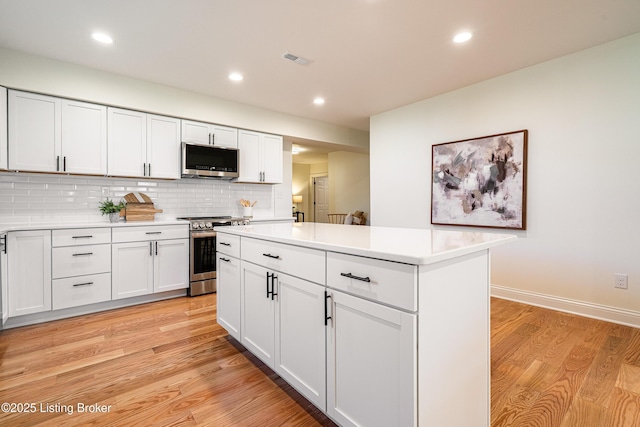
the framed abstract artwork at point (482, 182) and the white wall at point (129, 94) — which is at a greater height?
the white wall at point (129, 94)

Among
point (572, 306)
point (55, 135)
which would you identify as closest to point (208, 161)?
point (55, 135)

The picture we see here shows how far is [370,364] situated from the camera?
1181mm

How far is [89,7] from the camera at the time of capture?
2.21 metres

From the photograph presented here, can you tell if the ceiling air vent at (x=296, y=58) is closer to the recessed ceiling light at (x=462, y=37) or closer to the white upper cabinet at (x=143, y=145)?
the recessed ceiling light at (x=462, y=37)

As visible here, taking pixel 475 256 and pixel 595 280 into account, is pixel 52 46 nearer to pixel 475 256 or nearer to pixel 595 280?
pixel 475 256

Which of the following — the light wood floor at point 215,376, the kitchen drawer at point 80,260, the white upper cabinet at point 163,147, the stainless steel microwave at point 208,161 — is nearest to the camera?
the light wood floor at point 215,376

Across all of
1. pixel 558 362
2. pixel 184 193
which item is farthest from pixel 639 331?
pixel 184 193

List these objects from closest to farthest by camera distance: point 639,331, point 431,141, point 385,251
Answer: point 385,251 → point 639,331 → point 431,141

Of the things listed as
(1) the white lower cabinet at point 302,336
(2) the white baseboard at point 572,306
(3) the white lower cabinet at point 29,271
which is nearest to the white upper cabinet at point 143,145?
(3) the white lower cabinet at point 29,271

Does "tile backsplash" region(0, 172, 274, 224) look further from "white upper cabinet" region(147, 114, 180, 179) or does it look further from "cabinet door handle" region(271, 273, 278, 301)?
"cabinet door handle" region(271, 273, 278, 301)

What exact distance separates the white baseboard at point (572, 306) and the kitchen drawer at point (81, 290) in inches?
168

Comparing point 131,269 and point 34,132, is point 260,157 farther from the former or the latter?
point 34,132

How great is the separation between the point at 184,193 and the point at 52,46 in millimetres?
1953

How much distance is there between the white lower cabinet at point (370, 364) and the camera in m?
1.04
